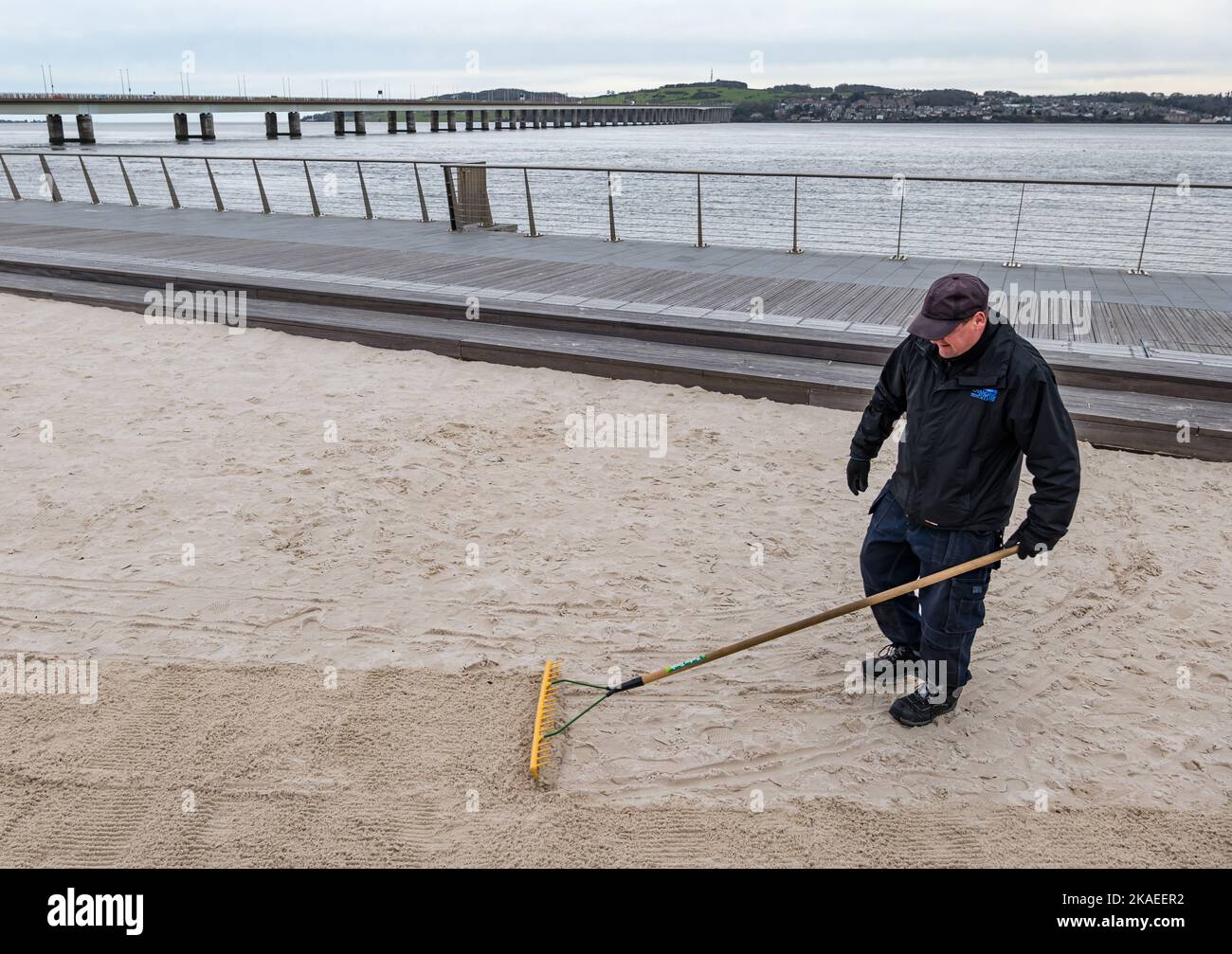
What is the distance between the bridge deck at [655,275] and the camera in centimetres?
906

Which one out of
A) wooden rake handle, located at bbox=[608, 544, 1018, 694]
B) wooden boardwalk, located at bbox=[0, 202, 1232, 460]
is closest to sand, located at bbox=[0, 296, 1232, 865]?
wooden rake handle, located at bbox=[608, 544, 1018, 694]

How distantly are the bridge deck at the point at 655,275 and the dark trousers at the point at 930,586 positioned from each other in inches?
197

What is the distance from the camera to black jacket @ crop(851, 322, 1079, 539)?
3.35m

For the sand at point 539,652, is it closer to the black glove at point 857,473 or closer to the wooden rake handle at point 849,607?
the wooden rake handle at point 849,607

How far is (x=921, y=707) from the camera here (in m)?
4.01

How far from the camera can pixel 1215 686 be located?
4250mm

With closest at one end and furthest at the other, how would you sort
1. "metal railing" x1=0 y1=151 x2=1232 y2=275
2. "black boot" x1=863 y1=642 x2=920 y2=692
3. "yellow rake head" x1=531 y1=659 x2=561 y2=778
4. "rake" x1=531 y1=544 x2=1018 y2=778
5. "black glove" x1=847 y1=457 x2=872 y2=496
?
"rake" x1=531 y1=544 x2=1018 y2=778, "yellow rake head" x1=531 y1=659 x2=561 y2=778, "black glove" x1=847 y1=457 x2=872 y2=496, "black boot" x1=863 y1=642 x2=920 y2=692, "metal railing" x1=0 y1=151 x2=1232 y2=275

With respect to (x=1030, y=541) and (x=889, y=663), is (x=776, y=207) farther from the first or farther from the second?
(x=1030, y=541)

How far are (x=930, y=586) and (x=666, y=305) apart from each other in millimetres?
6561

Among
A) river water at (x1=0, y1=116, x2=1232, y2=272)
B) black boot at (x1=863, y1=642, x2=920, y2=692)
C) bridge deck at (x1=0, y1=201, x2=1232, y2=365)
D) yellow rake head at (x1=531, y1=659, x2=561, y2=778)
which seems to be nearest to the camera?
yellow rake head at (x1=531, y1=659, x2=561, y2=778)

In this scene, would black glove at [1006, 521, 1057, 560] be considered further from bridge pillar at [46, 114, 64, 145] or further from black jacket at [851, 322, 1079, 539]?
bridge pillar at [46, 114, 64, 145]

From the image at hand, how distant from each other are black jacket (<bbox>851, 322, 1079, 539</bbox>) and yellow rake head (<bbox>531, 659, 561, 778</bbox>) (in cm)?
176
